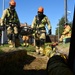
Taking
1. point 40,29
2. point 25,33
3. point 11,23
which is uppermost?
point 11,23

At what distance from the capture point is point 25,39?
26297 mm

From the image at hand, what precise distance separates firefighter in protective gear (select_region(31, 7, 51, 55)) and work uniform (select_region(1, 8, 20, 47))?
0.79 metres

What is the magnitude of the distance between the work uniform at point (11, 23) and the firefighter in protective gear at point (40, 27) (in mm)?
785

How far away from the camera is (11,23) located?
15.9 meters

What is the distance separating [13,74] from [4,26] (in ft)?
23.7

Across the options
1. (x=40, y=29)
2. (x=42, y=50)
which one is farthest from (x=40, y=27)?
(x=42, y=50)

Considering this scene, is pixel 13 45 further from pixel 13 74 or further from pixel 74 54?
pixel 74 54

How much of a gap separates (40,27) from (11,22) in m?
1.32

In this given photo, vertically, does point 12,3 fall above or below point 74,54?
above

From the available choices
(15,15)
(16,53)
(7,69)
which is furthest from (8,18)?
(7,69)

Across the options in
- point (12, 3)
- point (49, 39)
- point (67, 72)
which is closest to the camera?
point (67, 72)

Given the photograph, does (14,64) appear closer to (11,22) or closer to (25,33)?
(11,22)

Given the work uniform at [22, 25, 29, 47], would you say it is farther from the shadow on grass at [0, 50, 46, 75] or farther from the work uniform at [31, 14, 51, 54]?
the shadow on grass at [0, 50, 46, 75]

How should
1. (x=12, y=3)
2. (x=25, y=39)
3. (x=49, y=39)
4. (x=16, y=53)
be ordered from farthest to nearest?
(x=49, y=39) → (x=25, y=39) → (x=12, y=3) → (x=16, y=53)
